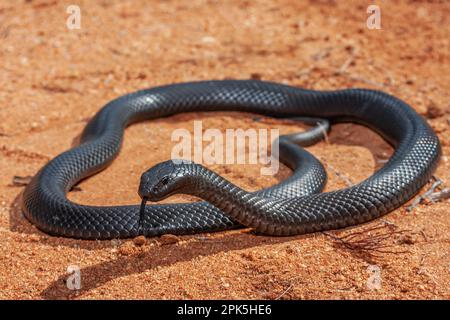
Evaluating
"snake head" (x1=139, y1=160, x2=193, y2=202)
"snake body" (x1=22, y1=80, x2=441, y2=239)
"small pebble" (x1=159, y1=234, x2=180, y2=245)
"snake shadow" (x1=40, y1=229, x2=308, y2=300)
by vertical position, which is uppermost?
"snake head" (x1=139, y1=160, x2=193, y2=202)

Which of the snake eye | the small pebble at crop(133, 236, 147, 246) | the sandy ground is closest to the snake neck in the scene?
the snake eye

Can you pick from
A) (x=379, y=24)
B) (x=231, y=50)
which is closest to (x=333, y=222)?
(x=231, y=50)

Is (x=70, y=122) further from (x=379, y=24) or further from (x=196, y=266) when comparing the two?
(x=379, y=24)

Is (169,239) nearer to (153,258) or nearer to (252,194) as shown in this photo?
(153,258)

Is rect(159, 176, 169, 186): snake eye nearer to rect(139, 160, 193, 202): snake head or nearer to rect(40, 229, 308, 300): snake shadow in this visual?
rect(139, 160, 193, 202): snake head

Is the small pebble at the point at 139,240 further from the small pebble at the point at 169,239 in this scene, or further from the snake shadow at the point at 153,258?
the small pebble at the point at 169,239

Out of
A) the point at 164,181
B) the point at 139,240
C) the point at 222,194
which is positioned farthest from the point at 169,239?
the point at 164,181
